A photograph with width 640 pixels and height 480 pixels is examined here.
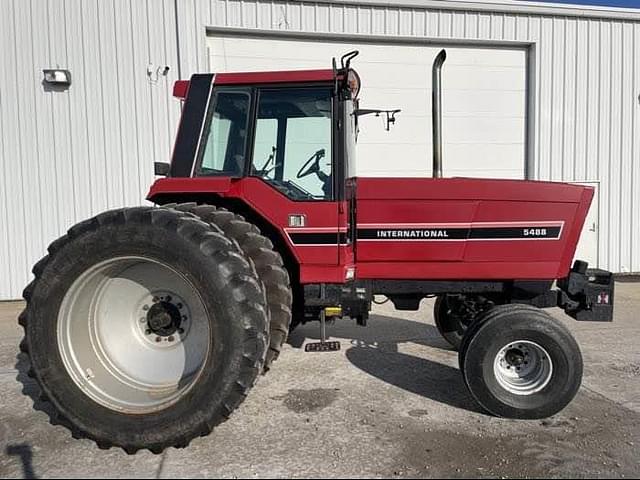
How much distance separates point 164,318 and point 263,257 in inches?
29.7

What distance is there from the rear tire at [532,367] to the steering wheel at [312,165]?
62.8 inches

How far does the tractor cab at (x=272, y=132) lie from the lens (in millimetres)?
3391

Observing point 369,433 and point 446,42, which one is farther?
point 446,42

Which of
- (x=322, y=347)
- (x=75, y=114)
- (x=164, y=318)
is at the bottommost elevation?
(x=322, y=347)

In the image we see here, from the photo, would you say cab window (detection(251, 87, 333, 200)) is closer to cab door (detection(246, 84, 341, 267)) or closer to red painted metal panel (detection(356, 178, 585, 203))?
cab door (detection(246, 84, 341, 267))

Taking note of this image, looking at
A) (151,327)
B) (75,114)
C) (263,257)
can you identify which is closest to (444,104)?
(75,114)

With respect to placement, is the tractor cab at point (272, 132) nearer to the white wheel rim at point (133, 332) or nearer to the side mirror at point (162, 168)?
the side mirror at point (162, 168)

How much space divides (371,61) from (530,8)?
2.87 metres

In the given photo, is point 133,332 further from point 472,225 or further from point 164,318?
point 472,225

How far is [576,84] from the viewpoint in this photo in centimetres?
824

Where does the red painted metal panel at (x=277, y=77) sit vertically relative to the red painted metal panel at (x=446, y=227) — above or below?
above

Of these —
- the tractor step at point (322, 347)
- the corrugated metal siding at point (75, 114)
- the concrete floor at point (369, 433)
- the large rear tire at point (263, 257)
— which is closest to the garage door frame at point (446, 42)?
the corrugated metal siding at point (75, 114)

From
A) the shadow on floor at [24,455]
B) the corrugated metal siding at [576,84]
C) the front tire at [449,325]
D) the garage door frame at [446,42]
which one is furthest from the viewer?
the corrugated metal siding at [576,84]

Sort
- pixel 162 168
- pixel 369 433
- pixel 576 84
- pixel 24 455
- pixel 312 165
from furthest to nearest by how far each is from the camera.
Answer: pixel 576 84
pixel 162 168
pixel 312 165
pixel 369 433
pixel 24 455
